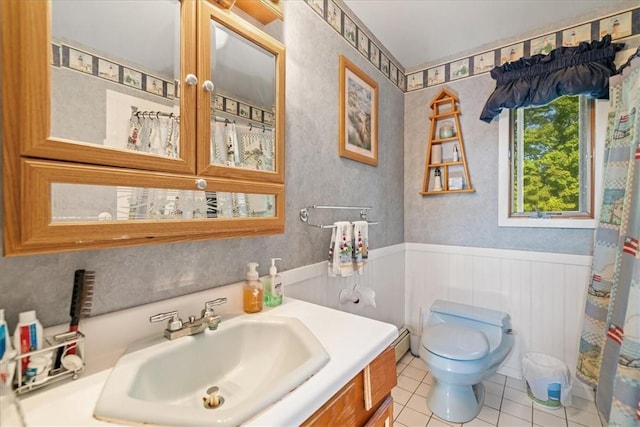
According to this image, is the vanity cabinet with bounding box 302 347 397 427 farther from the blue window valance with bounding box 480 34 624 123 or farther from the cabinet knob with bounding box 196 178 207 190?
the blue window valance with bounding box 480 34 624 123

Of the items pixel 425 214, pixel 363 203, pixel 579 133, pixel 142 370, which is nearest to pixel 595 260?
pixel 579 133

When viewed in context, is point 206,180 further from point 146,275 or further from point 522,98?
point 522,98

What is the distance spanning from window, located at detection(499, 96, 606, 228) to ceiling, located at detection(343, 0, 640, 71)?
489mm

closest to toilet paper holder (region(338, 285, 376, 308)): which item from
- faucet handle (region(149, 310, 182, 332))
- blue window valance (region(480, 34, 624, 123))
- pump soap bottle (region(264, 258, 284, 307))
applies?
pump soap bottle (region(264, 258, 284, 307))

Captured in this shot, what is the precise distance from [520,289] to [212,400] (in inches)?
81.0

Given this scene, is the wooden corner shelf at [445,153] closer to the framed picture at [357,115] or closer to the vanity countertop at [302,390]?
the framed picture at [357,115]

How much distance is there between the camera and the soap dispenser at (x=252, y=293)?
100 centimetres

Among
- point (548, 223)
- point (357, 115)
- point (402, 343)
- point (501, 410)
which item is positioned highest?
point (357, 115)

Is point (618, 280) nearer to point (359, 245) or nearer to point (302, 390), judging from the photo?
point (359, 245)

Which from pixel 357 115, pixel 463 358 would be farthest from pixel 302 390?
pixel 357 115

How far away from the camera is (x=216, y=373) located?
816 millimetres

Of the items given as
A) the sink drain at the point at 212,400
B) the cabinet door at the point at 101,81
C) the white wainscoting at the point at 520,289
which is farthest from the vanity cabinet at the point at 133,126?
the white wainscoting at the point at 520,289

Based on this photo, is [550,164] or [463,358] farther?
[550,164]

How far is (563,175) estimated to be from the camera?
187 cm
